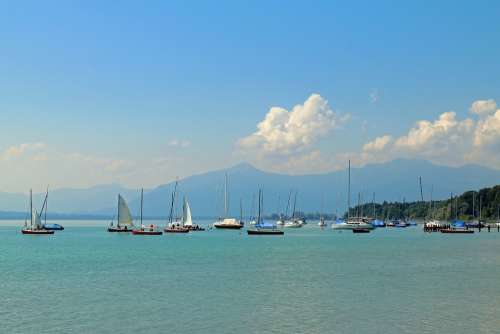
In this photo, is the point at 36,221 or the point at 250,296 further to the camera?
the point at 36,221

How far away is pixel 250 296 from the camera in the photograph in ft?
167

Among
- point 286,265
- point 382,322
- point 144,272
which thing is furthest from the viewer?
point 286,265

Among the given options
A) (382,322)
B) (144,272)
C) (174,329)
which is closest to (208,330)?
(174,329)

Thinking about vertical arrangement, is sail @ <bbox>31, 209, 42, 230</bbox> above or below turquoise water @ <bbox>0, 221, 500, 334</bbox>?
above

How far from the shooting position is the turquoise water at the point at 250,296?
128ft

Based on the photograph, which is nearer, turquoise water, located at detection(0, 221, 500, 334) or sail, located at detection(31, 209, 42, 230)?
turquoise water, located at detection(0, 221, 500, 334)

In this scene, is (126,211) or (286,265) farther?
(126,211)

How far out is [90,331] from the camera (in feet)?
121

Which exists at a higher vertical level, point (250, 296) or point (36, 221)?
point (36, 221)

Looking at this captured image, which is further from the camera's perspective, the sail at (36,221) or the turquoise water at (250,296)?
the sail at (36,221)

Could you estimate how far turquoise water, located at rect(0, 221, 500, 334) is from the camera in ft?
128

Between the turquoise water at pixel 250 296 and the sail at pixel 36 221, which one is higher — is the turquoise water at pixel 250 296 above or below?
below

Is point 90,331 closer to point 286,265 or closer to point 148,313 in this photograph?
point 148,313

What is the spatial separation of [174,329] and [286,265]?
42.4m
